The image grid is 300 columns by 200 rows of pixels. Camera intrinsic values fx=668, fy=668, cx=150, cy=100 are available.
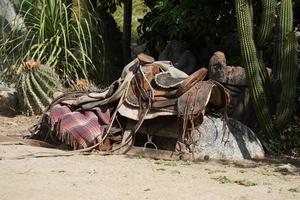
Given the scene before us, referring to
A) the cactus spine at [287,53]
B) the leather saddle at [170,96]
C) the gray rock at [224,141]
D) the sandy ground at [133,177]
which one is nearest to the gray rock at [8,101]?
the sandy ground at [133,177]

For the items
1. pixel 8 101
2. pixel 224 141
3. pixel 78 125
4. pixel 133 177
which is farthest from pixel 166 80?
pixel 8 101

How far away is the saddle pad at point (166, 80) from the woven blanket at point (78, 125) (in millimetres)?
701

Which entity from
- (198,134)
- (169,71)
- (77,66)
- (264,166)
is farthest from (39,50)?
(264,166)

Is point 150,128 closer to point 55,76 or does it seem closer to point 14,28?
point 55,76

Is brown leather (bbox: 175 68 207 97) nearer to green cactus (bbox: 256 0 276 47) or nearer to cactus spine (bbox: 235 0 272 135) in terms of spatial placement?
cactus spine (bbox: 235 0 272 135)

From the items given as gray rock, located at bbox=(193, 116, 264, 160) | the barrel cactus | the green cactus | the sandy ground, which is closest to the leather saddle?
gray rock, located at bbox=(193, 116, 264, 160)

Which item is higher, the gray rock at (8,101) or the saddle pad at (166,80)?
the saddle pad at (166,80)

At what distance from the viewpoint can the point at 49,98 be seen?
10031 mm

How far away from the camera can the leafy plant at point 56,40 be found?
11039mm

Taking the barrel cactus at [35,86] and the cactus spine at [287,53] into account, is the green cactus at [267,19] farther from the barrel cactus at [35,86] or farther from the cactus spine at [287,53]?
the barrel cactus at [35,86]

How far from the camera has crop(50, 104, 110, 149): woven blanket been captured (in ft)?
24.7

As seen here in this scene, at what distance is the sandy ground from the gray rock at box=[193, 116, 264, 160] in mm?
203

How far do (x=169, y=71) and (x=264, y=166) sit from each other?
1679 mm

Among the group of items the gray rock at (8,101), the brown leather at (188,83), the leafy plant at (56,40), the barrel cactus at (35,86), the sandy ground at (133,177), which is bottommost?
the sandy ground at (133,177)
